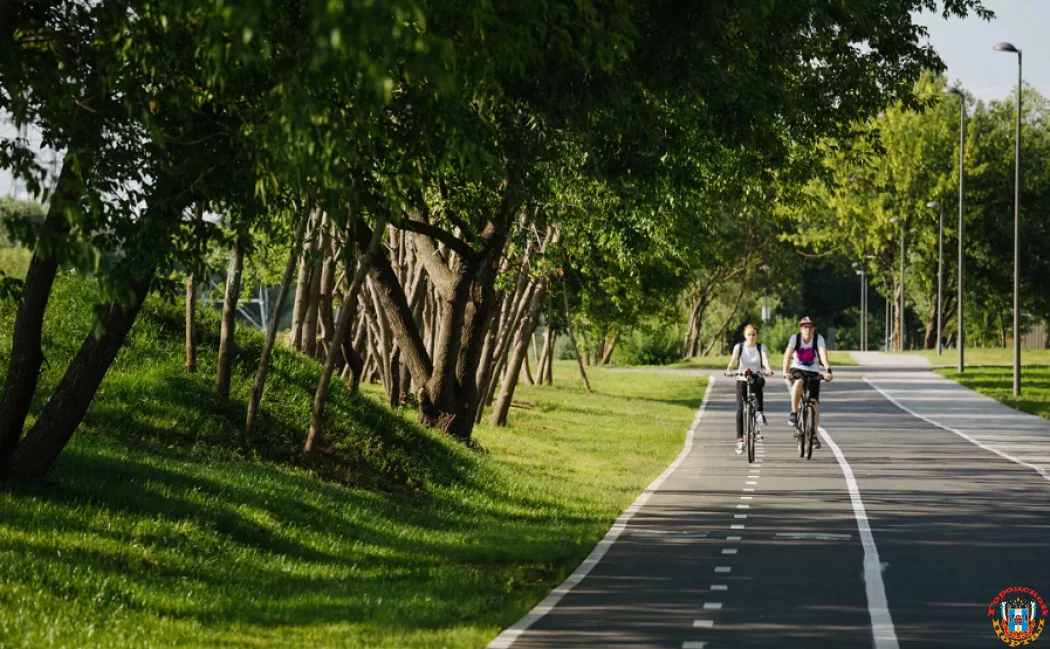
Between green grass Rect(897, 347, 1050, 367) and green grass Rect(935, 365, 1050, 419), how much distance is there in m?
4.83

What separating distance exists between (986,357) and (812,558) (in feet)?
203

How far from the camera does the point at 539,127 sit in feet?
49.8

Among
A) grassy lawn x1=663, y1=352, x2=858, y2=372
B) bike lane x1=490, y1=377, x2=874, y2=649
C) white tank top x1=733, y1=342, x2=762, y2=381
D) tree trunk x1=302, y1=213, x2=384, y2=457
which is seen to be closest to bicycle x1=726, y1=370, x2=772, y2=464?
white tank top x1=733, y1=342, x2=762, y2=381

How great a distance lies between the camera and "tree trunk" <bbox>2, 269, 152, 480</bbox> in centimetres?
1310

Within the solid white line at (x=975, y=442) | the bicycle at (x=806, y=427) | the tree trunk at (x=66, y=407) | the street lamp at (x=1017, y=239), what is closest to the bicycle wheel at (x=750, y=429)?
the bicycle at (x=806, y=427)

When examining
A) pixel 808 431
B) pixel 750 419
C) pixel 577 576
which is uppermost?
pixel 750 419

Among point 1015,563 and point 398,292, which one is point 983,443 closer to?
point 398,292

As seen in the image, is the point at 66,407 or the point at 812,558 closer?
the point at 66,407

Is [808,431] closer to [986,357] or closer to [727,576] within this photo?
[727,576]

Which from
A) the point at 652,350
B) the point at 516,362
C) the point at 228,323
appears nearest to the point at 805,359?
the point at 228,323

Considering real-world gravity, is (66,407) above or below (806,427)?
above

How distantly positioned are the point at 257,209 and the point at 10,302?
10.3m

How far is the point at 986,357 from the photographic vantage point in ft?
238

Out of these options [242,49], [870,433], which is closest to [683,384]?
[870,433]
